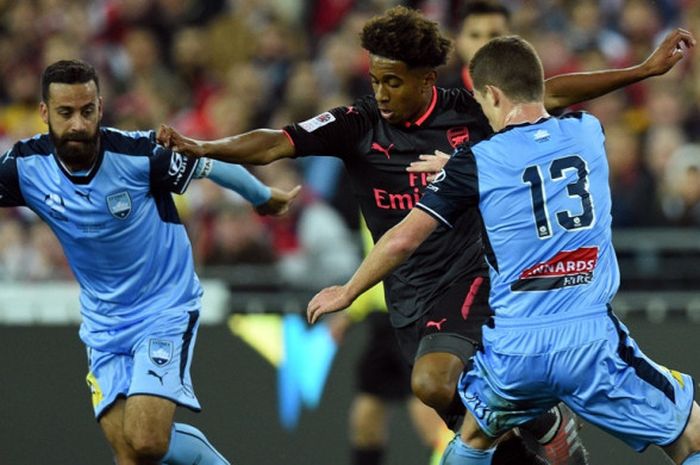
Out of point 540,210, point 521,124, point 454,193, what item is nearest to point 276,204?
point 454,193

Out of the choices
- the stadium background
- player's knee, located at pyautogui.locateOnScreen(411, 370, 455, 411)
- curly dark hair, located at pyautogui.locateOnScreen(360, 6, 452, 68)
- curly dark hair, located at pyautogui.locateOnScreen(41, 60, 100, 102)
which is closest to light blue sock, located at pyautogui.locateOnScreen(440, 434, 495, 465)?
player's knee, located at pyautogui.locateOnScreen(411, 370, 455, 411)

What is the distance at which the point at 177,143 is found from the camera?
20.3 ft

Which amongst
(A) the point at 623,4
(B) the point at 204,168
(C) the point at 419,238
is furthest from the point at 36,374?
(A) the point at 623,4

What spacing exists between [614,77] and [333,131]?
130 centimetres

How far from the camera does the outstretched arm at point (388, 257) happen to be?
567cm

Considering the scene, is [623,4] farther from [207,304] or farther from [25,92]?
[25,92]

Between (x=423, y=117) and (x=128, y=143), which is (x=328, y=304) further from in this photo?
(x=128, y=143)

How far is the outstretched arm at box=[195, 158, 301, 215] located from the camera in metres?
7.08

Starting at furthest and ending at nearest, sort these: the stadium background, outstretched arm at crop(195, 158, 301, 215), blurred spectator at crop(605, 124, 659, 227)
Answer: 1. blurred spectator at crop(605, 124, 659, 227)
2. the stadium background
3. outstretched arm at crop(195, 158, 301, 215)

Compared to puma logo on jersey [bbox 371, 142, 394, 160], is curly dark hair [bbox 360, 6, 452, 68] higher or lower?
higher

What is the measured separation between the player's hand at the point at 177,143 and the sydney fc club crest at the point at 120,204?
26.2 inches

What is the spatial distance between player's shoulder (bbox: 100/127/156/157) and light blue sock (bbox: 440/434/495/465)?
6.54 feet

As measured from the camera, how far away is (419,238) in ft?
18.7

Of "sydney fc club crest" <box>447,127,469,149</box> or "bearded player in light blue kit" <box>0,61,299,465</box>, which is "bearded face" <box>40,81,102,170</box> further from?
"sydney fc club crest" <box>447,127,469,149</box>
